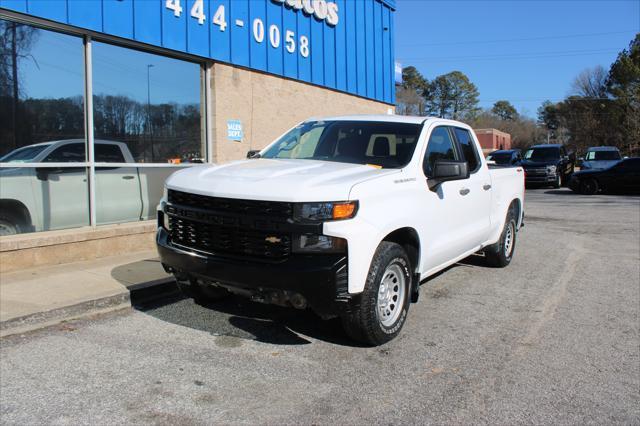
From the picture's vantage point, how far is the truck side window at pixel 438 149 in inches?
200

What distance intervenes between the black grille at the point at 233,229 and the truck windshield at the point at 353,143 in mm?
1373

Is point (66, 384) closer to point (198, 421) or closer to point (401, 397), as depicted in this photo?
point (198, 421)

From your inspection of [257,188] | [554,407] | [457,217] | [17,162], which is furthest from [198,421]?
[17,162]

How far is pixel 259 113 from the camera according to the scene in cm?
1073

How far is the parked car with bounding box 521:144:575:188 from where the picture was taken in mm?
23719

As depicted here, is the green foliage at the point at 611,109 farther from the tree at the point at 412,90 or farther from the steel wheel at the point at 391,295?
the steel wheel at the point at 391,295

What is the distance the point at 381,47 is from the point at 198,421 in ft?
44.4

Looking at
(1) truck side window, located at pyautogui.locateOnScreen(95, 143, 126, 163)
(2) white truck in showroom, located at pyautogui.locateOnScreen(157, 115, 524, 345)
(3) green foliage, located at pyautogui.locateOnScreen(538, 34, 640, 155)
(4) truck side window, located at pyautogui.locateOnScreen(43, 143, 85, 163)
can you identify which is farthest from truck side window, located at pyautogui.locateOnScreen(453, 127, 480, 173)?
(3) green foliage, located at pyautogui.locateOnScreen(538, 34, 640, 155)

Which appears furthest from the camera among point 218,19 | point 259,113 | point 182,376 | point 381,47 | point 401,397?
point 381,47

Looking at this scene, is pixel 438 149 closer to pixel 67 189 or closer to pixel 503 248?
pixel 503 248

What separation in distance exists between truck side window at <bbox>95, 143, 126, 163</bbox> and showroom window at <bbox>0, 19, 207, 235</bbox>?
1 centimetres

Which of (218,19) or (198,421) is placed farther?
(218,19)

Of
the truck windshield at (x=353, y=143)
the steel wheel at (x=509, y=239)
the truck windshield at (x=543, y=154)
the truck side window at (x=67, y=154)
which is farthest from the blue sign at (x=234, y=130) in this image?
the truck windshield at (x=543, y=154)

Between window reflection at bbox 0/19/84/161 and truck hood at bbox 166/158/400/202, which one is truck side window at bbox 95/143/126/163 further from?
truck hood at bbox 166/158/400/202
